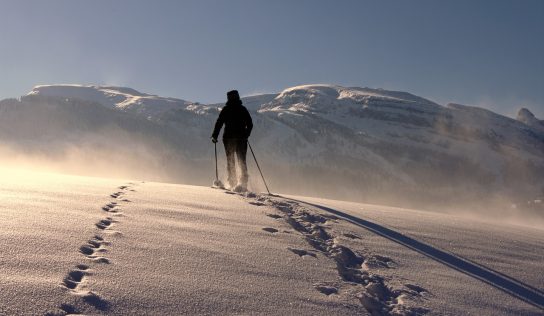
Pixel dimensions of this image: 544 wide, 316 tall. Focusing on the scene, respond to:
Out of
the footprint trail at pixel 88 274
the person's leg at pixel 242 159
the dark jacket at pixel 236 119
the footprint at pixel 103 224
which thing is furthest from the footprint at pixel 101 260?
the dark jacket at pixel 236 119

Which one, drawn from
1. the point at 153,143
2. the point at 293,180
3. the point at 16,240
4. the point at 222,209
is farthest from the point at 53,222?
the point at 153,143

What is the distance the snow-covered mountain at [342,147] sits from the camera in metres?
82.6

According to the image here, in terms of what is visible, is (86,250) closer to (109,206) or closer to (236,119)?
(109,206)

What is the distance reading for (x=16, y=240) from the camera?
380 centimetres

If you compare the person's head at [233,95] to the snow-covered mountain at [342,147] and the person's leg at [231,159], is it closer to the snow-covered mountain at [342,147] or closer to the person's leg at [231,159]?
the person's leg at [231,159]

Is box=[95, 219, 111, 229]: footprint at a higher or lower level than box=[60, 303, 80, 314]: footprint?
higher

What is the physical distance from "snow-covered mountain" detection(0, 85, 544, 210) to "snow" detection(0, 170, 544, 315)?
65.3 metres

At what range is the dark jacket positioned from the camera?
40.5 feet

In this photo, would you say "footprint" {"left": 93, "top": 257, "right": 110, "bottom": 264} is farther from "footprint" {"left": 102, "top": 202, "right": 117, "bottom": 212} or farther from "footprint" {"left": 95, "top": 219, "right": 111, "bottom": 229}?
"footprint" {"left": 102, "top": 202, "right": 117, "bottom": 212}

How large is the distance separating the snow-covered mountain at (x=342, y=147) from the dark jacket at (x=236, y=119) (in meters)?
59.4

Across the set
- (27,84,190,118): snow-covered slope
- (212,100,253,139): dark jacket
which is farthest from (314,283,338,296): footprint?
(27,84,190,118): snow-covered slope

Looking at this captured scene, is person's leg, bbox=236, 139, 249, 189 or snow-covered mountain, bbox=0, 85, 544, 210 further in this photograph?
snow-covered mountain, bbox=0, 85, 544, 210

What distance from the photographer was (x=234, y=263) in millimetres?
4172

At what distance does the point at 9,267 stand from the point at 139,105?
149 m
